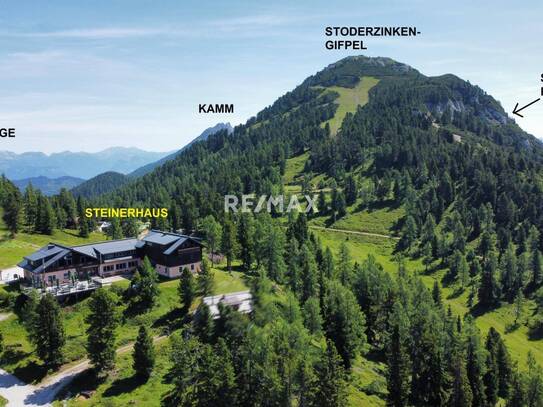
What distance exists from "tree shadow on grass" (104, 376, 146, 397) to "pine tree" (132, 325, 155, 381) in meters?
1.13

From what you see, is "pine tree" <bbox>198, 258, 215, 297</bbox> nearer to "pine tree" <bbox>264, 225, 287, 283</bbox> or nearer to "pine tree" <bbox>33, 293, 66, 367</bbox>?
"pine tree" <bbox>264, 225, 287, 283</bbox>

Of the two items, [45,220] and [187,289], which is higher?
[45,220]

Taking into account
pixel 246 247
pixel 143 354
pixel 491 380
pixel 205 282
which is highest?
pixel 246 247

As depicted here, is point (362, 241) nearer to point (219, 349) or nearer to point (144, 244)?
point (144, 244)

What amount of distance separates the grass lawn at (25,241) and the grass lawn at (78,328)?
1353 inches

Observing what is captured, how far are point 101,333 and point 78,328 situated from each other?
43.9 feet

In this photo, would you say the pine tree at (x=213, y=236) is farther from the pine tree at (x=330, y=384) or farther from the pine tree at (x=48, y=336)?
the pine tree at (x=330, y=384)

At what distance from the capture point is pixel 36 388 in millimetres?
63094

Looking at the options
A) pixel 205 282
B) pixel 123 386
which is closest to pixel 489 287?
pixel 205 282

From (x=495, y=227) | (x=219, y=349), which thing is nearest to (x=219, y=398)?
(x=219, y=349)

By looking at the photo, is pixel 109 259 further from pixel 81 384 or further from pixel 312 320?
pixel 312 320

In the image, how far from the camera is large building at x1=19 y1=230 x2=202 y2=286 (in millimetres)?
90500

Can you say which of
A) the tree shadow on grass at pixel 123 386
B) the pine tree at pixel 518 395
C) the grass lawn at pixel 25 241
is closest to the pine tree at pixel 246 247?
the tree shadow on grass at pixel 123 386

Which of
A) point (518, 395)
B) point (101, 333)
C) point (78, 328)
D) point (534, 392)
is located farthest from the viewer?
point (534, 392)
